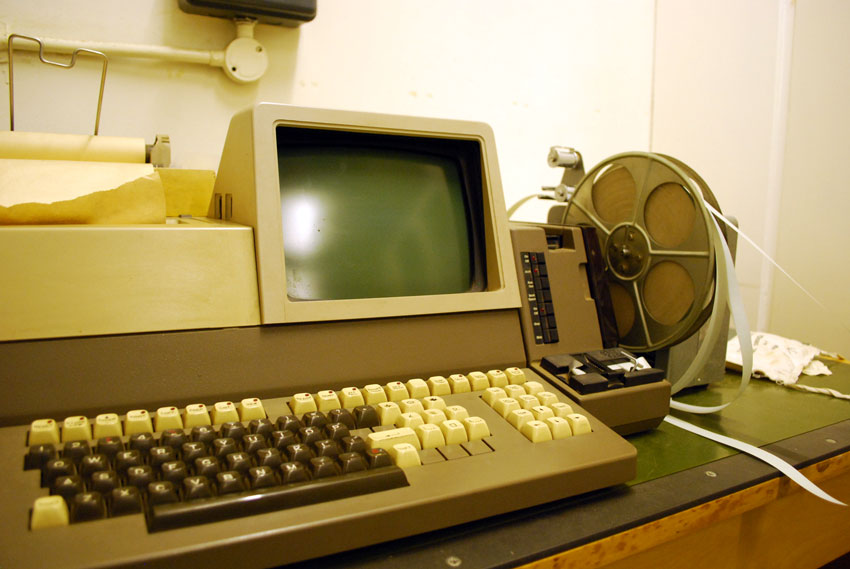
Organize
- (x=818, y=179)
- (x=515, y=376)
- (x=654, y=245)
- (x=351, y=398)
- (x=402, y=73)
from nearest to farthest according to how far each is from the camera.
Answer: (x=351, y=398) → (x=515, y=376) → (x=654, y=245) → (x=402, y=73) → (x=818, y=179)

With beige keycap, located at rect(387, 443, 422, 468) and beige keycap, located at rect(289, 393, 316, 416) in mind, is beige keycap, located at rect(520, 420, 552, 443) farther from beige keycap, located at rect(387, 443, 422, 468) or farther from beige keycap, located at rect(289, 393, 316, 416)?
beige keycap, located at rect(289, 393, 316, 416)

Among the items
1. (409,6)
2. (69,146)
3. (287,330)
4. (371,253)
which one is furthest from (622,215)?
(69,146)

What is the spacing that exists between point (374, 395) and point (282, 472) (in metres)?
0.17

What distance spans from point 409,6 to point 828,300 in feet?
4.19

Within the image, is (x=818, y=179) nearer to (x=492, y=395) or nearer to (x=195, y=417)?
(x=492, y=395)

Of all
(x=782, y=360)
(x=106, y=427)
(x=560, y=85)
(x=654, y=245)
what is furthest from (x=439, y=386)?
(x=560, y=85)

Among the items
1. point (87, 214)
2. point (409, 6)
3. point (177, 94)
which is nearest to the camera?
point (87, 214)

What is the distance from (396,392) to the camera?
653 mm

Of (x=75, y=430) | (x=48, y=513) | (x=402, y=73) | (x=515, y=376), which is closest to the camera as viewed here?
(x=48, y=513)

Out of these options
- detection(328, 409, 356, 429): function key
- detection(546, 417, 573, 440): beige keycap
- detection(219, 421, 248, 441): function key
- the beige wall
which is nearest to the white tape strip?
detection(546, 417, 573, 440): beige keycap

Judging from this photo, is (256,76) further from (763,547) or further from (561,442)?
(763,547)

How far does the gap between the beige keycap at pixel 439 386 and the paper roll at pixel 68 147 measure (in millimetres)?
504

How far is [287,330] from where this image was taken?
67 centimetres

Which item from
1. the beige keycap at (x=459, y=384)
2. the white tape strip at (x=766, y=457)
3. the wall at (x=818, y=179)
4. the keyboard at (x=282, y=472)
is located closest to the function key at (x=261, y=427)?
the keyboard at (x=282, y=472)
